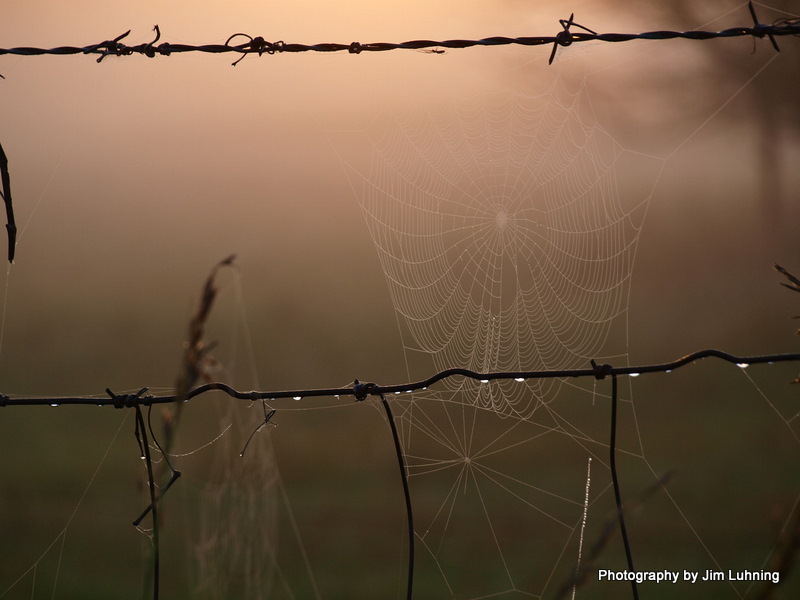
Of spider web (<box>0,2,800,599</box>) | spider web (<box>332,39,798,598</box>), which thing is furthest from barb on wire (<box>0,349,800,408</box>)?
spider web (<box>332,39,798,598</box>)

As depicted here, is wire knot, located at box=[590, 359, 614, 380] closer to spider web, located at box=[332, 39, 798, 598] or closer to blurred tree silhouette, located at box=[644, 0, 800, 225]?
spider web, located at box=[332, 39, 798, 598]

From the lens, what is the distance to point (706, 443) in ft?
16.4

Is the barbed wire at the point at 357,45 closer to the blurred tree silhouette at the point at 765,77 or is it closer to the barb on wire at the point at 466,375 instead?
the barb on wire at the point at 466,375

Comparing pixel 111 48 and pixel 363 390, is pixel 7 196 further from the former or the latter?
pixel 363 390

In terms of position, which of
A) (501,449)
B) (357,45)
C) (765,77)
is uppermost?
(765,77)

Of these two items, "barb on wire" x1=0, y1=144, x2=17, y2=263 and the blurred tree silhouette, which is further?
the blurred tree silhouette

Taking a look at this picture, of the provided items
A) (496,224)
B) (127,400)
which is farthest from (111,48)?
(496,224)

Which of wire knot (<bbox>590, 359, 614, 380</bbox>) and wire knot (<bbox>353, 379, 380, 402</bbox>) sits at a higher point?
wire knot (<bbox>353, 379, 380, 402</bbox>)

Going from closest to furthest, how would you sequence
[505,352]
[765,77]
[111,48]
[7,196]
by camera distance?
[7,196], [111,48], [505,352], [765,77]

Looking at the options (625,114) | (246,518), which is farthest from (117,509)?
(625,114)

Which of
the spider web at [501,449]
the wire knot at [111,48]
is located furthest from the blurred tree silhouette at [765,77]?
the wire knot at [111,48]

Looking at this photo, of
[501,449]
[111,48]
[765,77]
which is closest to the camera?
[111,48]

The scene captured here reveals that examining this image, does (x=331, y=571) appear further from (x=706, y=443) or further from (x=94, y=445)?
(x=706, y=443)

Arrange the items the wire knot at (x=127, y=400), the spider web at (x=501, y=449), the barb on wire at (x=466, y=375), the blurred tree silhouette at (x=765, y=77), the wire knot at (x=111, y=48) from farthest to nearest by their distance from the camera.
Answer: the blurred tree silhouette at (x=765, y=77) < the spider web at (x=501, y=449) < the wire knot at (x=111, y=48) < the wire knot at (x=127, y=400) < the barb on wire at (x=466, y=375)
